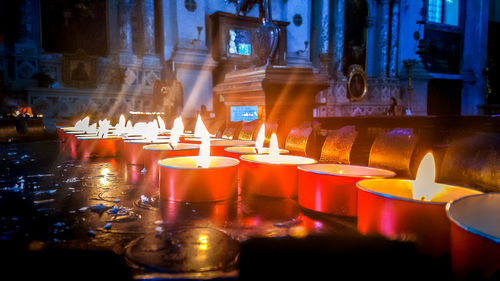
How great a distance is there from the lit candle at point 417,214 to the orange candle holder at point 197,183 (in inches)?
16.4

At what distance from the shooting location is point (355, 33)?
1350 cm

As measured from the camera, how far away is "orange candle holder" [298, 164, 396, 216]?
31.6 inches

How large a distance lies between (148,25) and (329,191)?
10076 mm

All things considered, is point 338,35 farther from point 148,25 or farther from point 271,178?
point 271,178

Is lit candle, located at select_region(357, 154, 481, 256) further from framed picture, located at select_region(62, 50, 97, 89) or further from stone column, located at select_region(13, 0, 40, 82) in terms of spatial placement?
stone column, located at select_region(13, 0, 40, 82)

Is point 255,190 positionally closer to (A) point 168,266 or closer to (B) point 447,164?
(A) point 168,266

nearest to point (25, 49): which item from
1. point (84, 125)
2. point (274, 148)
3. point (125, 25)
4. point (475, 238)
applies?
point (125, 25)

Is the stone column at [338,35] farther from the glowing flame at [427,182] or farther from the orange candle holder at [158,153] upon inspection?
the glowing flame at [427,182]

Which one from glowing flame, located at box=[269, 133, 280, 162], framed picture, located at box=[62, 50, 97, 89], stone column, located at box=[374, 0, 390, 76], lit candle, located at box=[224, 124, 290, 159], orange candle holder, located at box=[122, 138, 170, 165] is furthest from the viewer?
stone column, located at box=[374, 0, 390, 76]

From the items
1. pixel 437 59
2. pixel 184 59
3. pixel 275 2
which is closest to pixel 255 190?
pixel 184 59

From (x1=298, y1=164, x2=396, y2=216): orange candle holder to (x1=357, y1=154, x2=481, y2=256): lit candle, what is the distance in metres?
0.07

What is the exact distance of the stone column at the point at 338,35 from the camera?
502 inches

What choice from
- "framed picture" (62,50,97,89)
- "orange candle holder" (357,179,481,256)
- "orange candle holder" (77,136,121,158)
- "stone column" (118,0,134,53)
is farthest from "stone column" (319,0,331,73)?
"orange candle holder" (357,179,481,256)

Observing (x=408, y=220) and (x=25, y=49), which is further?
(x=25, y=49)
